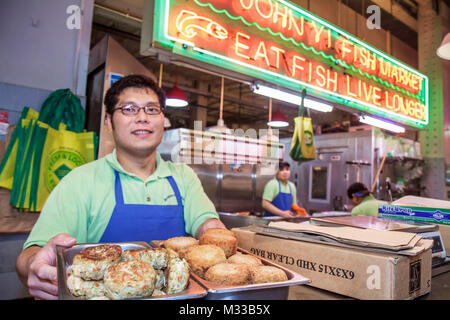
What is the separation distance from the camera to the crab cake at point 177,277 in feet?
2.42

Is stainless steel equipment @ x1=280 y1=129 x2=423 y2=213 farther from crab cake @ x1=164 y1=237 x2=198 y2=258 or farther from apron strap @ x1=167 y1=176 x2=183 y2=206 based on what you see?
crab cake @ x1=164 y1=237 x2=198 y2=258

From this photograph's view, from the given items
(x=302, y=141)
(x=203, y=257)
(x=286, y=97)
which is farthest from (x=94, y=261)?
(x=286, y=97)

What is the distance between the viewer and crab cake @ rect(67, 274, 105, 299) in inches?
27.7

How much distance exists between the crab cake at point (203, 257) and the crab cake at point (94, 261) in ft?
0.77

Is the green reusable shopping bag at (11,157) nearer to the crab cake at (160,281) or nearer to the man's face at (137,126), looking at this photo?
the man's face at (137,126)

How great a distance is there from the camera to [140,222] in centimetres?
157

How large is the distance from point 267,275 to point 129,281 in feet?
1.26

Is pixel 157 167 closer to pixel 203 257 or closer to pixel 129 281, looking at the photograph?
pixel 203 257

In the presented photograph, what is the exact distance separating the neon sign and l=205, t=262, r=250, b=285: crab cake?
183 centimetres

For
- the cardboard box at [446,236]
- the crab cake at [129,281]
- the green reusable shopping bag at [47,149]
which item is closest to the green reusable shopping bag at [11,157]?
the green reusable shopping bag at [47,149]

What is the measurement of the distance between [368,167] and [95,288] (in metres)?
6.12
